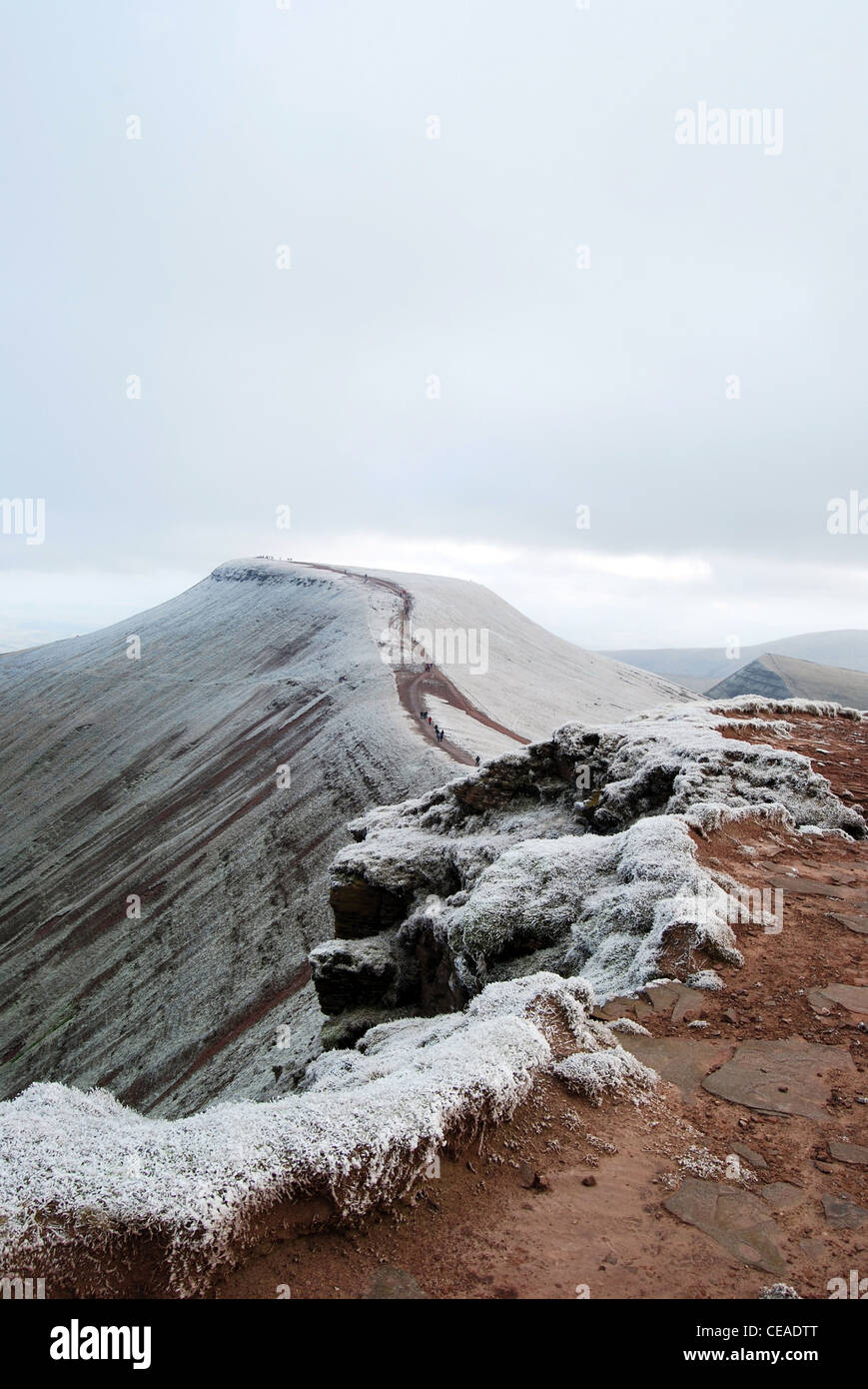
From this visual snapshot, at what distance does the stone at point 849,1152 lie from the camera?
6.96m

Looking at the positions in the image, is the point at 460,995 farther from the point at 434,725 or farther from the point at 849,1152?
the point at 434,725

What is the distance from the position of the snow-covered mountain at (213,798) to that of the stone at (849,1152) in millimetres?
23172

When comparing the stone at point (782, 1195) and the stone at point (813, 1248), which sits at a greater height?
the stone at point (813, 1248)

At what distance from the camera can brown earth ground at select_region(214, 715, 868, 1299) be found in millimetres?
5746

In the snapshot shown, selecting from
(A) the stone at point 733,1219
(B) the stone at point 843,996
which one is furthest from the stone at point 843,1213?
(B) the stone at point 843,996

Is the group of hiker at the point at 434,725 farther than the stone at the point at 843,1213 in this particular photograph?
Yes

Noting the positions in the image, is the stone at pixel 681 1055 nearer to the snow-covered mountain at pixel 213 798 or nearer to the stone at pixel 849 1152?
the stone at pixel 849 1152

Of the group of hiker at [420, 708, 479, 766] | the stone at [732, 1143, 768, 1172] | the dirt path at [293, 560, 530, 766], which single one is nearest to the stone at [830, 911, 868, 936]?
the stone at [732, 1143, 768, 1172]

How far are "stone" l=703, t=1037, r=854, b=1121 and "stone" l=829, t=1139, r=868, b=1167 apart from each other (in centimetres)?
38

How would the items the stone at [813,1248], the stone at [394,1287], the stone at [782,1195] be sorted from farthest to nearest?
the stone at [782,1195]
the stone at [813,1248]
the stone at [394,1287]

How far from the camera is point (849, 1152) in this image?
708 centimetres

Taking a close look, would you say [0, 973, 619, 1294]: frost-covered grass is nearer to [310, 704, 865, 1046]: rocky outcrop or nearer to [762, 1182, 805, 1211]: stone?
[762, 1182, 805, 1211]: stone
